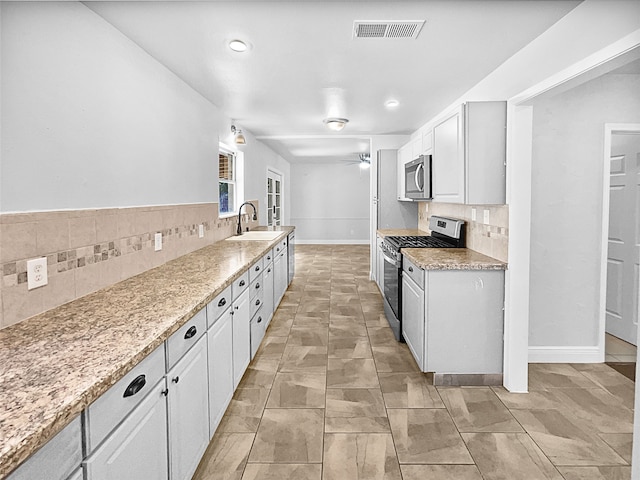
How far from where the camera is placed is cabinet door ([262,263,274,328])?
3.99 m

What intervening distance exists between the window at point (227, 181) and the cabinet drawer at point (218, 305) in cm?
280

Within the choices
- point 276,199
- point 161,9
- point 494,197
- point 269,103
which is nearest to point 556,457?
point 494,197

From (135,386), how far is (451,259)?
2415mm

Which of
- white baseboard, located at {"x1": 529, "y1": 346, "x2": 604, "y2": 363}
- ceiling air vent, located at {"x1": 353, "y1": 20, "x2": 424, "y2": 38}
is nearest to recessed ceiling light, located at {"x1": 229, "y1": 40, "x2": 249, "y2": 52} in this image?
ceiling air vent, located at {"x1": 353, "y1": 20, "x2": 424, "y2": 38}

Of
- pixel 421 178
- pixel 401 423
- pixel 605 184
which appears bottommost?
pixel 401 423

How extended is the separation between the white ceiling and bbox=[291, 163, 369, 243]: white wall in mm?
7325

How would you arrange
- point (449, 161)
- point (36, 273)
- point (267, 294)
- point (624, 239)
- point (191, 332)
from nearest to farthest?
point (36, 273) → point (191, 332) → point (449, 161) → point (624, 239) → point (267, 294)

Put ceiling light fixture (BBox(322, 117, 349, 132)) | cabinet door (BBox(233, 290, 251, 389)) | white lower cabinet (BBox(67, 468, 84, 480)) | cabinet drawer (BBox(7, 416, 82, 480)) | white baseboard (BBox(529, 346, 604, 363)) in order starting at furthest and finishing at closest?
ceiling light fixture (BBox(322, 117, 349, 132)) → white baseboard (BBox(529, 346, 604, 363)) → cabinet door (BBox(233, 290, 251, 389)) → white lower cabinet (BBox(67, 468, 84, 480)) → cabinet drawer (BBox(7, 416, 82, 480))

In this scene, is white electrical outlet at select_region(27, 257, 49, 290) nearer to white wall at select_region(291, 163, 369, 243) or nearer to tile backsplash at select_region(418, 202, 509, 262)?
tile backsplash at select_region(418, 202, 509, 262)

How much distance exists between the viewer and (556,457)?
2.19 metres

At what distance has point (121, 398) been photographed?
4.09 ft

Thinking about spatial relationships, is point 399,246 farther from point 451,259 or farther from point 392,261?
point 451,259

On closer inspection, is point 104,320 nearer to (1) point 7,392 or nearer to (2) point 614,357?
(1) point 7,392

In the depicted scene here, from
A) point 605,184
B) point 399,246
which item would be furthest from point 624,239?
point 399,246
